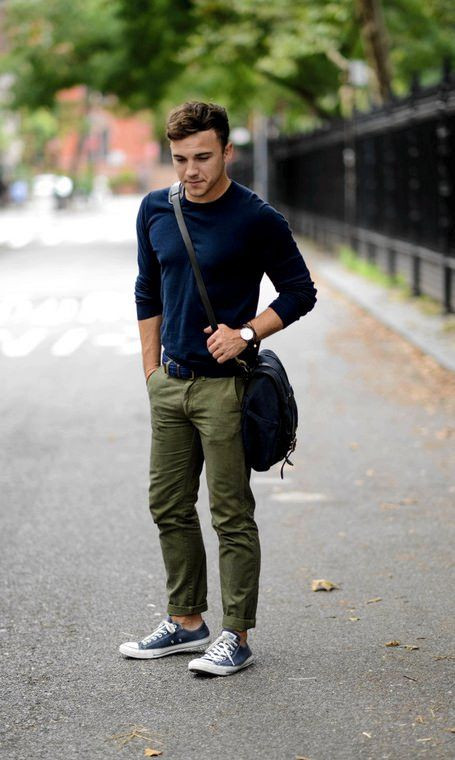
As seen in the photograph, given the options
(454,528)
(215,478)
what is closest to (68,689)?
(215,478)

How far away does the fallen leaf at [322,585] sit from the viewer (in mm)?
5504

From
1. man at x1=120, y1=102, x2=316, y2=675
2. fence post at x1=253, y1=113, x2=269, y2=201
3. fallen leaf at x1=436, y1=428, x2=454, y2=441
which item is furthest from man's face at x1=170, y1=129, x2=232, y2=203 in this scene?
fence post at x1=253, y1=113, x2=269, y2=201

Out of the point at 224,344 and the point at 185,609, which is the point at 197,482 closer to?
the point at 185,609

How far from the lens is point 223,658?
14.6ft

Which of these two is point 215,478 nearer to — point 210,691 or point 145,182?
point 210,691

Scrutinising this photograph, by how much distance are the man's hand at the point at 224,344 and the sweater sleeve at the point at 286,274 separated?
0.18 meters

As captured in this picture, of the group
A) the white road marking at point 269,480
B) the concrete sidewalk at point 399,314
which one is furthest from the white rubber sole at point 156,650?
the concrete sidewalk at point 399,314

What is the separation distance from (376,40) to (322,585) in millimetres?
22166

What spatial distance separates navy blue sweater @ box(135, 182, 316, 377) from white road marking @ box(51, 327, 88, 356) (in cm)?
929

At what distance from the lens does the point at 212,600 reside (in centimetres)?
538

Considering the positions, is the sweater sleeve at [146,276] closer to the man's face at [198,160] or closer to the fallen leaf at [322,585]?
the man's face at [198,160]

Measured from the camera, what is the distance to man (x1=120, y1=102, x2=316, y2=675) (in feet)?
14.0

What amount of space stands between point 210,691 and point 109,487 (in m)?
3.35

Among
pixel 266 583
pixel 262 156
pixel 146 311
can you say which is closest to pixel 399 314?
pixel 266 583
